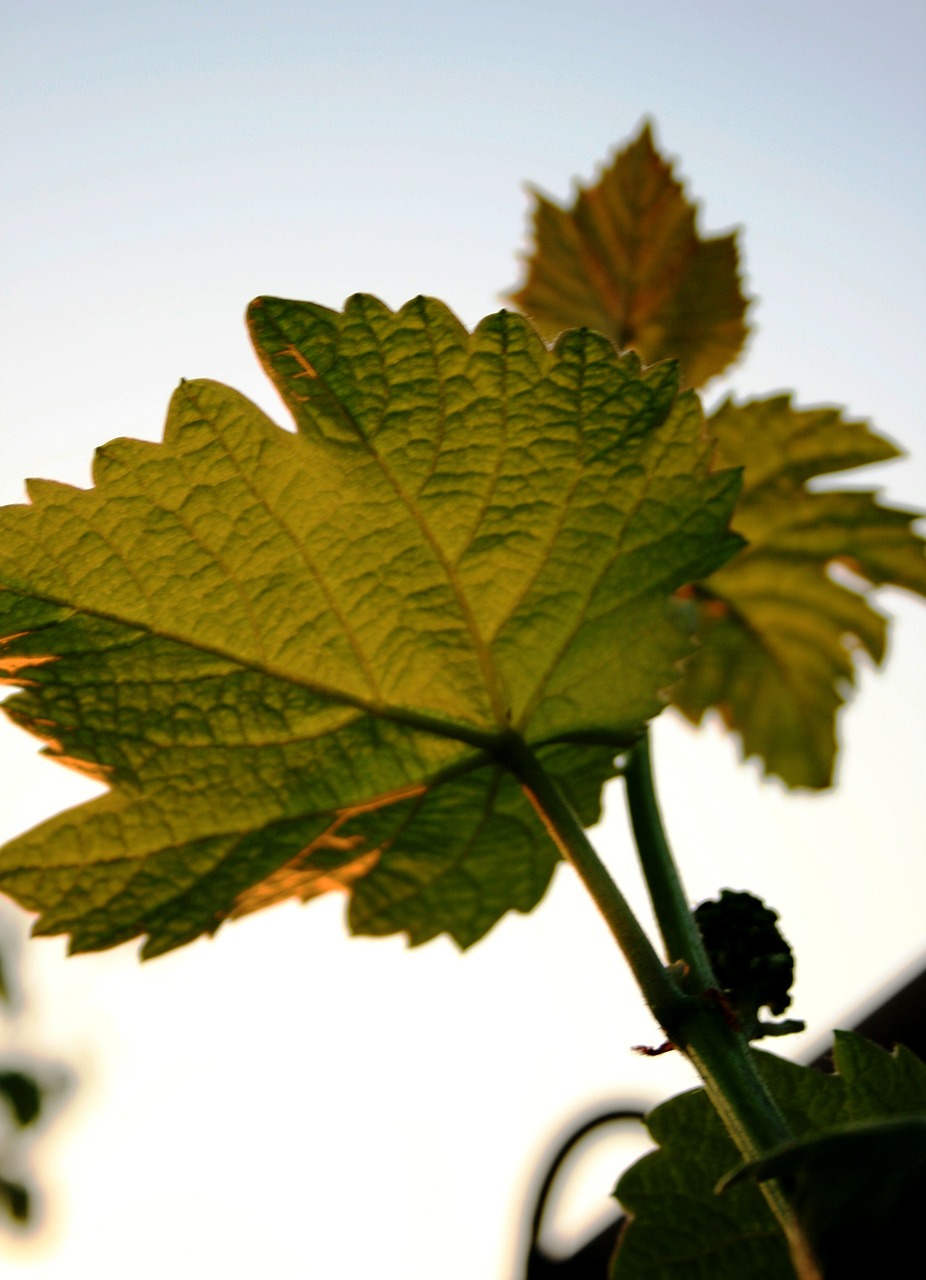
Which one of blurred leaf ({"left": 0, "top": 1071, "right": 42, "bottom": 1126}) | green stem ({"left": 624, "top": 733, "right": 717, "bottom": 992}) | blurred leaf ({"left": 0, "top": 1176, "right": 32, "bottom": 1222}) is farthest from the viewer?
blurred leaf ({"left": 0, "top": 1071, "right": 42, "bottom": 1126})

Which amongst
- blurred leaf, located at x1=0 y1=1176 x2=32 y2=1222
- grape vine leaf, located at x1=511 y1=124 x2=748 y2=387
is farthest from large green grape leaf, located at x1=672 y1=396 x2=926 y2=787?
blurred leaf, located at x1=0 y1=1176 x2=32 y2=1222

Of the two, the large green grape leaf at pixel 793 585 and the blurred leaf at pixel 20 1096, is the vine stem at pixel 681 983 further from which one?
the blurred leaf at pixel 20 1096

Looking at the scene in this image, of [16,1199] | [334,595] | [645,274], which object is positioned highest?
[645,274]

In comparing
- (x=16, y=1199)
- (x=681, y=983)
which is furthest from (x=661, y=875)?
(x=16, y=1199)

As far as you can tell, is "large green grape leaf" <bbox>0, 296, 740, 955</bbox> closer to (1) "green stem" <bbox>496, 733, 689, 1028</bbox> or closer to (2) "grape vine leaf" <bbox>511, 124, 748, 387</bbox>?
(1) "green stem" <bbox>496, 733, 689, 1028</bbox>

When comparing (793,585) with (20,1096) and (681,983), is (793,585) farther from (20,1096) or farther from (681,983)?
(20,1096)

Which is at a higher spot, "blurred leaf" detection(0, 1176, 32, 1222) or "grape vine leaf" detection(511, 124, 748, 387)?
"grape vine leaf" detection(511, 124, 748, 387)

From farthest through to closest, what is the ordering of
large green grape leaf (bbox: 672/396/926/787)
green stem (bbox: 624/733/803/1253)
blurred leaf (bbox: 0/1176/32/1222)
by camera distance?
blurred leaf (bbox: 0/1176/32/1222), large green grape leaf (bbox: 672/396/926/787), green stem (bbox: 624/733/803/1253)
